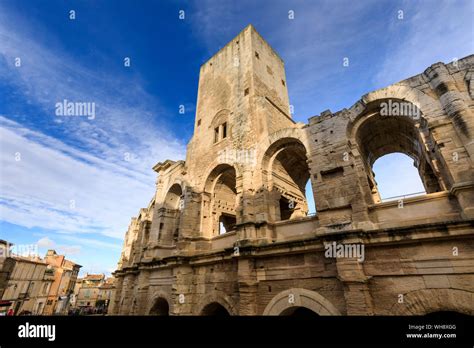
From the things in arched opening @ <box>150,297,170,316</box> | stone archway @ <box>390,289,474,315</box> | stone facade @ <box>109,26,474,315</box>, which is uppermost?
stone facade @ <box>109,26,474,315</box>

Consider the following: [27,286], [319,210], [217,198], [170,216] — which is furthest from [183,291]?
[27,286]

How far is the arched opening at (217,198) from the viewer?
1111 centimetres

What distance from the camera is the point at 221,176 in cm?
1185

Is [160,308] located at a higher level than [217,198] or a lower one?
lower

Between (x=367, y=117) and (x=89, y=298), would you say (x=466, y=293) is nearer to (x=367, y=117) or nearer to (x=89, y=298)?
(x=367, y=117)

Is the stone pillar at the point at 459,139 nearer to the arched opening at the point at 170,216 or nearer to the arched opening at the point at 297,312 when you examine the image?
the arched opening at the point at 297,312

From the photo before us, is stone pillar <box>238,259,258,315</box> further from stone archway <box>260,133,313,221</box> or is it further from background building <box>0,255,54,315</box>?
background building <box>0,255,54,315</box>

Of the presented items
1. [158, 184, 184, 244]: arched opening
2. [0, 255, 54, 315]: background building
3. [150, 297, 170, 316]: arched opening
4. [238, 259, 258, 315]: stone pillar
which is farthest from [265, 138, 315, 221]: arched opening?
[0, 255, 54, 315]: background building

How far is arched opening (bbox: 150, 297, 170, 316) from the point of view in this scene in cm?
1143

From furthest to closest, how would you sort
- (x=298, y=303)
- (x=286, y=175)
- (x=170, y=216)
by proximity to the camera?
(x=170, y=216) < (x=286, y=175) < (x=298, y=303)

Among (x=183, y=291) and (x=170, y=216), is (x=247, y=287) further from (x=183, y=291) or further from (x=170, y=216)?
(x=170, y=216)

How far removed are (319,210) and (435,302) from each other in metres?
3.26

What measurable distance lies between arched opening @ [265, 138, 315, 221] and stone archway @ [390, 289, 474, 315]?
4382 millimetres

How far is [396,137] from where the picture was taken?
8.44 meters
